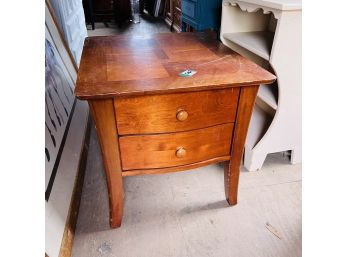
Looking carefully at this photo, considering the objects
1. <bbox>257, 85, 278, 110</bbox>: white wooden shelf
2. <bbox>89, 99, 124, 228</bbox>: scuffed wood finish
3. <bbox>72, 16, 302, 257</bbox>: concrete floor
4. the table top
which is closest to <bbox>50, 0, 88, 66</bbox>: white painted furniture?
the table top

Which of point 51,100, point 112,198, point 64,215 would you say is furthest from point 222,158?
point 51,100

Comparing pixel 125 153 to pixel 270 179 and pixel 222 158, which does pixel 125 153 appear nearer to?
pixel 222 158

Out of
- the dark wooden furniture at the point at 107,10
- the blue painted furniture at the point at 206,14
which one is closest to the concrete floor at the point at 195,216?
the blue painted furniture at the point at 206,14

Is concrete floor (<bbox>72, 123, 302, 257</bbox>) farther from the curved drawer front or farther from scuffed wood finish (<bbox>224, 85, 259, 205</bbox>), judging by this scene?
the curved drawer front

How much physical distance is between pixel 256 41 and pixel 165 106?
73 cm

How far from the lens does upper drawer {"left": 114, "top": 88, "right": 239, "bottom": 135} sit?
79 centimetres

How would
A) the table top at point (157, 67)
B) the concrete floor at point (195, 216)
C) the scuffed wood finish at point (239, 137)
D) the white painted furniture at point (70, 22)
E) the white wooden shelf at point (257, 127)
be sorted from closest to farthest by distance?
the table top at point (157, 67)
the scuffed wood finish at point (239, 137)
the concrete floor at point (195, 216)
the white wooden shelf at point (257, 127)
the white painted furniture at point (70, 22)

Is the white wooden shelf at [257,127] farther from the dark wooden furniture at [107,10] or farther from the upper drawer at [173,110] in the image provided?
the dark wooden furniture at [107,10]

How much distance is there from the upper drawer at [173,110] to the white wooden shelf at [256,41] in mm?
414

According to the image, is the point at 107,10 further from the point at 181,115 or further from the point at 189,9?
the point at 181,115

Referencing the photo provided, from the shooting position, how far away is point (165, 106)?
80 cm

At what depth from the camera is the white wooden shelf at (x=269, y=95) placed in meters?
1.24

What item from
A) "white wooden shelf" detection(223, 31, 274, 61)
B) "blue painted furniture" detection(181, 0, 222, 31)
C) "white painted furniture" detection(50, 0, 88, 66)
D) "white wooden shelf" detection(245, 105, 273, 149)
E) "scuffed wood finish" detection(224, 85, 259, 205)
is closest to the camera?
"scuffed wood finish" detection(224, 85, 259, 205)

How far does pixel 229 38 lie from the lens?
1.33m
